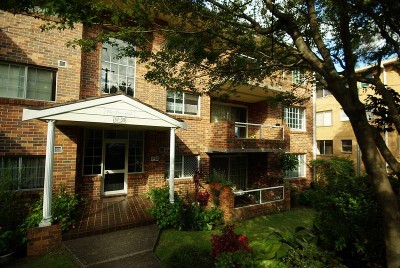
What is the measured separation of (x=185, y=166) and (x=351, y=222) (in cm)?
733

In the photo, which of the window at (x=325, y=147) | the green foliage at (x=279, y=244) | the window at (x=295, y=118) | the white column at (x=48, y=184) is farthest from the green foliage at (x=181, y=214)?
the window at (x=325, y=147)

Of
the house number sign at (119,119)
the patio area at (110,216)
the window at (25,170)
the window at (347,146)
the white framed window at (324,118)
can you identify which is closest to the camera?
the patio area at (110,216)

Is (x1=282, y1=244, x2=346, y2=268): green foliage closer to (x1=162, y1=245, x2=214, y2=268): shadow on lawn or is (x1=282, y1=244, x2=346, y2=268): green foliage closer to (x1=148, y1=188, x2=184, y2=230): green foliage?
(x1=162, y1=245, x2=214, y2=268): shadow on lawn

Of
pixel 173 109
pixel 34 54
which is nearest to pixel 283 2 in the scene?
pixel 173 109

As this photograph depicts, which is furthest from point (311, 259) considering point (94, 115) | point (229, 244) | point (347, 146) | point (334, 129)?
point (334, 129)

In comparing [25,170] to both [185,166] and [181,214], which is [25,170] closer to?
[181,214]

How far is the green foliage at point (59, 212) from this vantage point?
623 centimetres

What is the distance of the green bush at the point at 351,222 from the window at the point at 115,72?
8.19 m

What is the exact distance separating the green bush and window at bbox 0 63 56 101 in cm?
899

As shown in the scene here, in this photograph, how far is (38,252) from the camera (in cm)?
578

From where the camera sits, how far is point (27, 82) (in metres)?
7.52

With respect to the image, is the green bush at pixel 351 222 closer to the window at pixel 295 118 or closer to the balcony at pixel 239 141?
the balcony at pixel 239 141

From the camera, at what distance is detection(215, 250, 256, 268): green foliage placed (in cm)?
421

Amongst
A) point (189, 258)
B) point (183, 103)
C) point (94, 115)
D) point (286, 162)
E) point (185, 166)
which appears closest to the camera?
point (189, 258)
